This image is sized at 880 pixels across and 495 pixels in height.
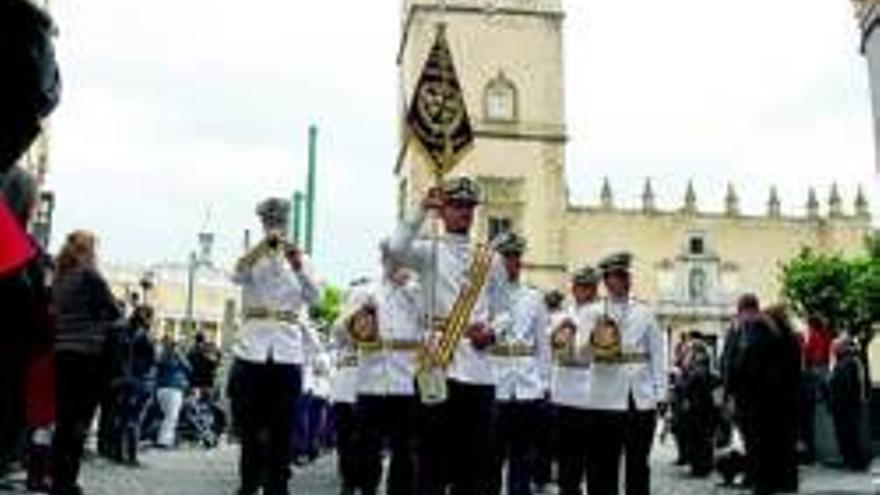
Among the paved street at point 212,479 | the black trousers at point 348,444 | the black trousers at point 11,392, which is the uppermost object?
the black trousers at point 11,392

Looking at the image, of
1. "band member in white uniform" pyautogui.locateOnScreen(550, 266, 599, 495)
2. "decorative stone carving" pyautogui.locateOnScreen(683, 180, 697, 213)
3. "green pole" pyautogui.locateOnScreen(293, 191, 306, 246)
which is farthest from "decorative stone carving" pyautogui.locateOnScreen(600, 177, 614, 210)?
"band member in white uniform" pyautogui.locateOnScreen(550, 266, 599, 495)

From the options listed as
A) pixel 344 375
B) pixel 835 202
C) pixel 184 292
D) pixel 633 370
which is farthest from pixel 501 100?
pixel 633 370

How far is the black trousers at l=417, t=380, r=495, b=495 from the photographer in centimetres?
872

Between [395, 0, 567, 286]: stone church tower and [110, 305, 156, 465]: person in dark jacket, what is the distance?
194ft

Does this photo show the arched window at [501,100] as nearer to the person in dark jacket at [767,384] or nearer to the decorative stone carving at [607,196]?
the decorative stone carving at [607,196]

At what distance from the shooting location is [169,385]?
21.4 meters

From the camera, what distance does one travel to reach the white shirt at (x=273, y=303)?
1133cm

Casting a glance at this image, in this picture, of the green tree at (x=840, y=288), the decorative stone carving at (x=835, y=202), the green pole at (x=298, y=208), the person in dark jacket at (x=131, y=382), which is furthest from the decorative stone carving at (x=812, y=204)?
the person in dark jacket at (x=131, y=382)

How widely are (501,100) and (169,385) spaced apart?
58.2 m

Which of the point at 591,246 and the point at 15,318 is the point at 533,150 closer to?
the point at 591,246

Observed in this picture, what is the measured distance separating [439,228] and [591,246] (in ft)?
279

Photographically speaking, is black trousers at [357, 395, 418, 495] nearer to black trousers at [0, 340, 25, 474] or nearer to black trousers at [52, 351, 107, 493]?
black trousers at [52, 351, 107, 493]

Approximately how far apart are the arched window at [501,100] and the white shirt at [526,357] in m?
64.8

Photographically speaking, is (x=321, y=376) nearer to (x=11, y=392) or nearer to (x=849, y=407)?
(x=849, y=407)
